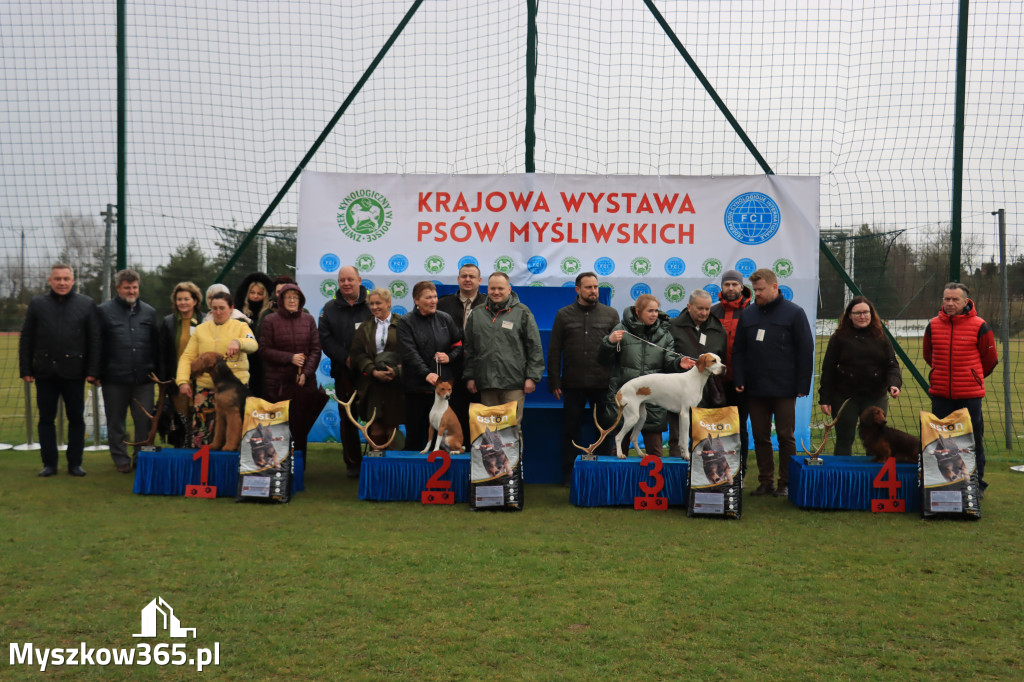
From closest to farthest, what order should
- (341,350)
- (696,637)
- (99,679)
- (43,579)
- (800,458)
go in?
(99,679), (696,637), (43,579), (800,458), (341,350)

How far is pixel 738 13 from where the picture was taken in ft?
25.6

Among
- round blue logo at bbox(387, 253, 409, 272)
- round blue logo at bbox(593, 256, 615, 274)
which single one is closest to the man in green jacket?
round blue logo at bbox(593, 256, 615, 274)

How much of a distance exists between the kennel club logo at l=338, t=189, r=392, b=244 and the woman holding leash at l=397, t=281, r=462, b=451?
2011 millimetres

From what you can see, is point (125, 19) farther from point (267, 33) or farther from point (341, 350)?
point (341, 350)

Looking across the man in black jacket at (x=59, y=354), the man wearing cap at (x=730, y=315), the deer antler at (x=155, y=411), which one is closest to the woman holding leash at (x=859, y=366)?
the man wearing cap at (x=730, y=315)

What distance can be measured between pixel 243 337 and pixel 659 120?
14.2 ft

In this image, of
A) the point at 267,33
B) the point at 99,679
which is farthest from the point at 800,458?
the point at 267,33

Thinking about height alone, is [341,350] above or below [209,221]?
below

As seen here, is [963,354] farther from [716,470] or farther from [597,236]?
[597,236]

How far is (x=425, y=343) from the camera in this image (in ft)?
20.1

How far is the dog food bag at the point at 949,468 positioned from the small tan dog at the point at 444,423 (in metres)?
3.10

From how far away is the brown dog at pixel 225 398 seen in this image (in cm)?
593
